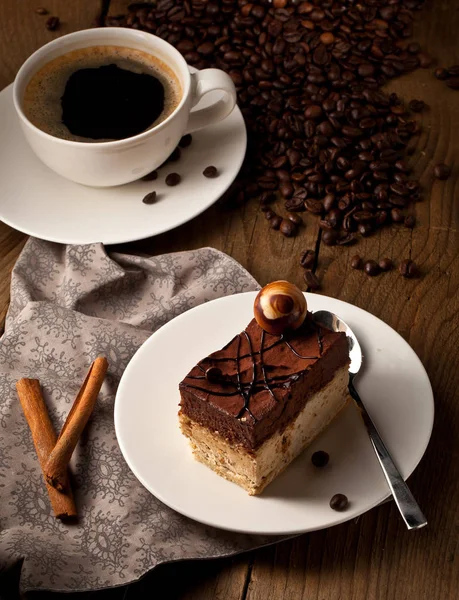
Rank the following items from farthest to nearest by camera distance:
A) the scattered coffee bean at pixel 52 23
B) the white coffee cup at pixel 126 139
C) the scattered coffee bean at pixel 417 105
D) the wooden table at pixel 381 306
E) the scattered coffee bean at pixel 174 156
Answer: the scattered coffee bean at pixel 52 23 → the scattered coffee bean at pixel 417 105 → the scattered coffee bean at pixel 174 156 → the white coffee cup at pixel 126 139 → the wooden table at pixel 381 306

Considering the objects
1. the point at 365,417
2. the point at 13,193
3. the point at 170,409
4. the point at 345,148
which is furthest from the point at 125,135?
the point at 365,417

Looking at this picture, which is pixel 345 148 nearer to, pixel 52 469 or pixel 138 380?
pixel 138 380

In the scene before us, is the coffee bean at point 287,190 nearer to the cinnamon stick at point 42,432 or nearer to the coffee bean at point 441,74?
the coffee bean at point 441,74

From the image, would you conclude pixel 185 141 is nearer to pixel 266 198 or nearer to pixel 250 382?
pixel 266 198

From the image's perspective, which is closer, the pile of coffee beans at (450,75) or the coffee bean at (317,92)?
the coffee bean at (317,92)

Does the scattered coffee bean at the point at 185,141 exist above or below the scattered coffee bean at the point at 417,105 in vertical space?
below

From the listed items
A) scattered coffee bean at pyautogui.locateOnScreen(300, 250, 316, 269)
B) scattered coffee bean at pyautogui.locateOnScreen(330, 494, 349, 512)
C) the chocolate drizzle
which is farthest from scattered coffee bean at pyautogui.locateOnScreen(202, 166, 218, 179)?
scattered coffee bean at pyautogui.locateOnScreen(330, 494, 349, 512)

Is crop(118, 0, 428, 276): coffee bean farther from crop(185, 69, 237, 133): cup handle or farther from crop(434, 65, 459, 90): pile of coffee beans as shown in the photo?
crop(185, 69, 237, 133): cup handle

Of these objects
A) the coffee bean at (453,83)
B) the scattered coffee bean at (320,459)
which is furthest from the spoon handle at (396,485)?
the coffee bean at (453,83)
